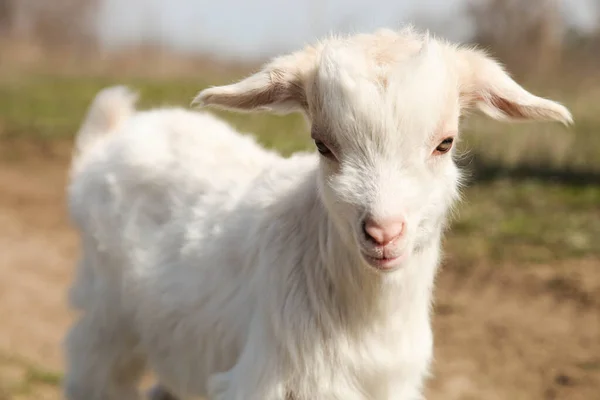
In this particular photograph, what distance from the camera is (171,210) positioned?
3.64 m

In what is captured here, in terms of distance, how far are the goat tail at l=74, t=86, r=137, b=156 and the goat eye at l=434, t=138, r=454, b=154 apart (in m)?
2.24

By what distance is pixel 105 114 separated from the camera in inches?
171

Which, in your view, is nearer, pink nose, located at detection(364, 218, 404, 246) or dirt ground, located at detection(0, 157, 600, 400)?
pink nose, located at detection(364, 218, 404, 246)

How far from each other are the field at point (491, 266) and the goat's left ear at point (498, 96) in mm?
425

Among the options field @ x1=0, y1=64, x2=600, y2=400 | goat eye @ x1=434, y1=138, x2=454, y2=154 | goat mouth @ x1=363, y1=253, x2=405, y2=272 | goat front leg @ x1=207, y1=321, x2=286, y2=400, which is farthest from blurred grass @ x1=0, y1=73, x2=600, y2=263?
goat front leg @ x1=207, y1=321, x2=286, y2=400

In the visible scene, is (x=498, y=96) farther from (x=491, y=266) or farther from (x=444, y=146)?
(x=491, y=266)

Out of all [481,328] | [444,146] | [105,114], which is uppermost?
[444,146]

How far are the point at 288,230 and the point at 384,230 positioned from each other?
751 mm

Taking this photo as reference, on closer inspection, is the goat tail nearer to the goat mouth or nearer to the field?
the field

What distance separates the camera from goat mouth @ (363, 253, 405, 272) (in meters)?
2.39

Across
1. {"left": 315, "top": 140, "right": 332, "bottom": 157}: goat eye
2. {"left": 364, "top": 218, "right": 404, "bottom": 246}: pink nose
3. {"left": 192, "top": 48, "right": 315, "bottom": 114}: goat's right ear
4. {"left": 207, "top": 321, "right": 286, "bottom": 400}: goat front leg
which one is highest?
{"left": 192, "top": 48, "right": 315, "bottom": 114}: goat's right ear

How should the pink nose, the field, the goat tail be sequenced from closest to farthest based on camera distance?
the pink nose < the goat tail < the field

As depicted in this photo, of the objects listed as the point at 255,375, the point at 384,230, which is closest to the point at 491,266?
the point at 255,375

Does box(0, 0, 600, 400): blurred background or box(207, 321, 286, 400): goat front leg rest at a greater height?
box(207, 321, 286, 400): goat front leg
